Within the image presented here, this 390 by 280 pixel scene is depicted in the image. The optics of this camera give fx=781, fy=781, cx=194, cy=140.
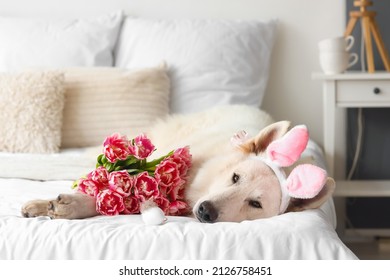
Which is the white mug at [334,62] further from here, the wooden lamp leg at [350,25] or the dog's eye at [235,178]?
the dog's eye at [235,178]

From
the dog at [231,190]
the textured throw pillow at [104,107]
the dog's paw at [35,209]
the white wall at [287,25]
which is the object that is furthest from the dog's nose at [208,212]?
the white wall at [287,25]

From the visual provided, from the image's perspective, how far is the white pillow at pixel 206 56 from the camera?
3244 millimetres

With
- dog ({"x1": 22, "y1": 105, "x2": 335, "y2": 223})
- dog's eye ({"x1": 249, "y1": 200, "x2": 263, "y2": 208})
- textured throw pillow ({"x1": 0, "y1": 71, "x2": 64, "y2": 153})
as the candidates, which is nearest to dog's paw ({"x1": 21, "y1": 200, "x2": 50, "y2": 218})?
dog ({"x1": 22, "y1": 105, "x2": 335, "y2": 223})

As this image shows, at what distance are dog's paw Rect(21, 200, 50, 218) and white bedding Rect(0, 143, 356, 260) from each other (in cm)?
11

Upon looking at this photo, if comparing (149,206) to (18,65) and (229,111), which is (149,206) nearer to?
(229,111)

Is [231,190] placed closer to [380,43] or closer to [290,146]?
[290,146]

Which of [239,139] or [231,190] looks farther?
[239,139]

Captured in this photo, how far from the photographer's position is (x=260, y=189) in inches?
71.5

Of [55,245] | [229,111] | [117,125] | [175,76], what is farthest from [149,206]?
[175,76]

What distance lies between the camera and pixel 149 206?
1.86 m

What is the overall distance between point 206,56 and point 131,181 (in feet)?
4.82

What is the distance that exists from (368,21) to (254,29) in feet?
1.58

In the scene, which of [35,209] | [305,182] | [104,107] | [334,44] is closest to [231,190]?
[305,182]

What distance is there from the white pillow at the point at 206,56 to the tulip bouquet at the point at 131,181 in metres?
1.27
